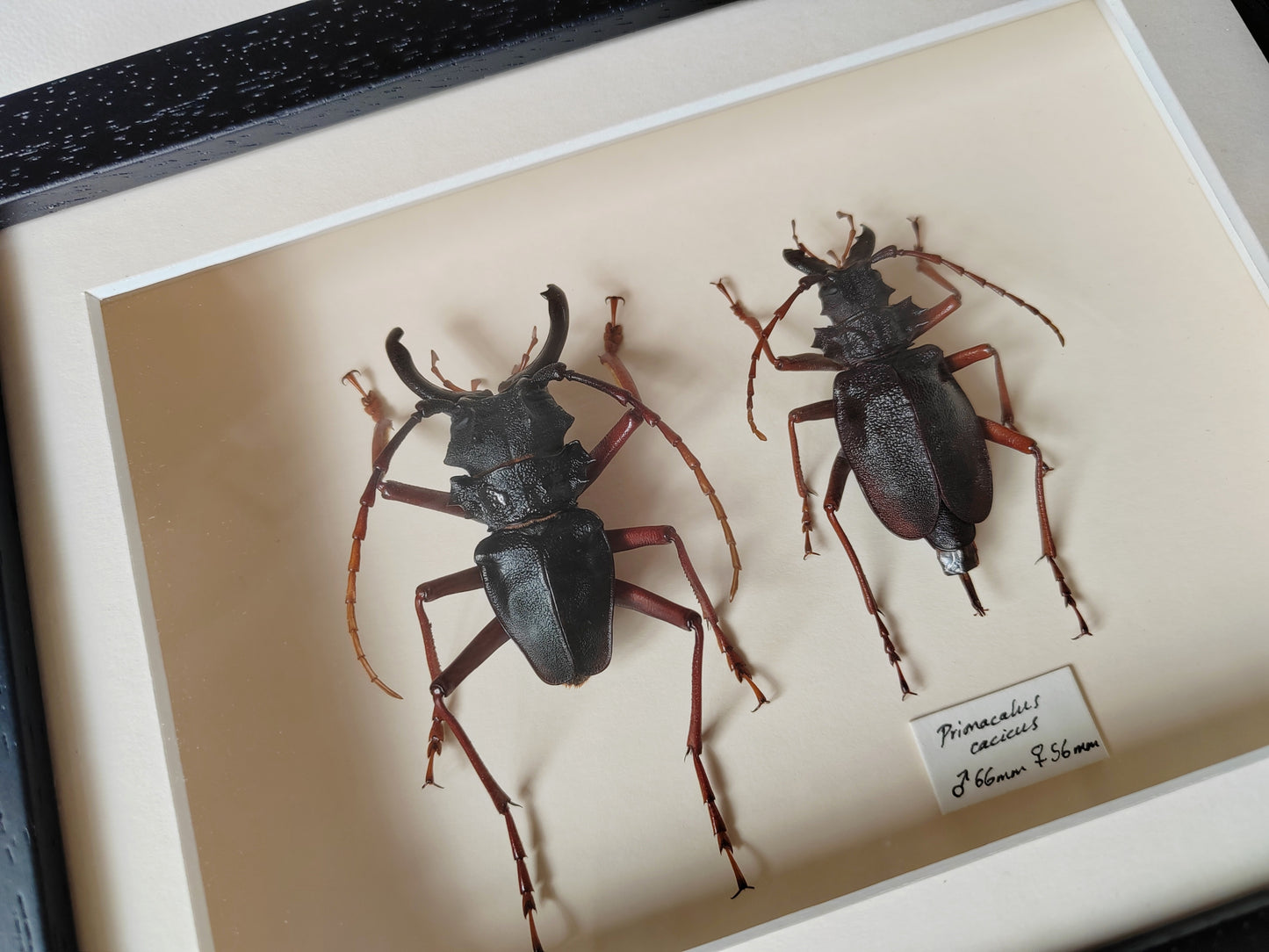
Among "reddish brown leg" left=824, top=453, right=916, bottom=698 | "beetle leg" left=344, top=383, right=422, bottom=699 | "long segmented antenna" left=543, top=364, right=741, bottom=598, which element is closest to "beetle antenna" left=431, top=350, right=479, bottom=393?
"beetle leg" left=344, top=383, right=422, bottom=699

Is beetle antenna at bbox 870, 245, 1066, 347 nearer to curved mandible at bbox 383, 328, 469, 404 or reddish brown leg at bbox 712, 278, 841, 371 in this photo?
reddish brown leg at bbox 712, 278, 841, 371

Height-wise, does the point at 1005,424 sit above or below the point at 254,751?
above

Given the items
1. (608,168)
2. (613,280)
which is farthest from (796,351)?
(608,168)

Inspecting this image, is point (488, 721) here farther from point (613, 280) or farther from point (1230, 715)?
point (1230, 715)

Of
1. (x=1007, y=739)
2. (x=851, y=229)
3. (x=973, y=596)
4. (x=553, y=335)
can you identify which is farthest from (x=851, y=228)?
(x=1007, y=739)

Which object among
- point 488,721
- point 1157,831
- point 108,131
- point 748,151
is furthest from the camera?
point 748,151

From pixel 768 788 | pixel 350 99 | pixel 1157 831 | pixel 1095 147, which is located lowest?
pixel 1157 831

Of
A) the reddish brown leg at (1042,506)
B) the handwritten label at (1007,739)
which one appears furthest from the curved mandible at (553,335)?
the handwritten label at (1007,739)
